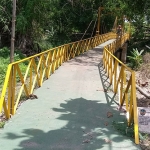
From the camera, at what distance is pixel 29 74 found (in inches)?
361

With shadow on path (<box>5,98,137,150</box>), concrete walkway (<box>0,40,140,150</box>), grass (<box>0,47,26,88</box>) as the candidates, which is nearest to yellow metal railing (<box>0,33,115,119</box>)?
concrete walkway (<box>0,40,140,150</box>)

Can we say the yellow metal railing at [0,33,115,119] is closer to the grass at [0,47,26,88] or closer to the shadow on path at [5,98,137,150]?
the grass at [0,47,26,88]

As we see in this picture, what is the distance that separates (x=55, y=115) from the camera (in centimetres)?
532

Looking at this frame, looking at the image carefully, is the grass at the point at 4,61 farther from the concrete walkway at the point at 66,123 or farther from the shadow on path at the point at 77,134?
the shadow on path at the point at 77,134

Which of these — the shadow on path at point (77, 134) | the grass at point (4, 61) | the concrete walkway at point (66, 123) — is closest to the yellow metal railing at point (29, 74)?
the concrete walkway at point (66, 123)

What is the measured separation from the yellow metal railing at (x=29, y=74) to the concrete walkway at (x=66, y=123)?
10.9 inches

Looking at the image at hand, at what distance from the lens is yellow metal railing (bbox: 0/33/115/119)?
505cm

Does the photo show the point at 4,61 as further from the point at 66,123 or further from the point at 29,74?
the point at 66,123

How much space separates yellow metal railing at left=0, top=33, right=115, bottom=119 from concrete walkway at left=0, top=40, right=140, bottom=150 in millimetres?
276

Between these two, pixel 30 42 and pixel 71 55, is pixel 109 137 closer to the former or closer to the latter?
pixel 71 55

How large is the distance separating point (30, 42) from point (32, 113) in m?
11.5

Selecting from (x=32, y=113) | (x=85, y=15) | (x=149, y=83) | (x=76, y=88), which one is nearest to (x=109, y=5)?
(x=85, y=15)

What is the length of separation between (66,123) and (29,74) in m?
4.57

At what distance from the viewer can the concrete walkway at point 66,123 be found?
4.04m
